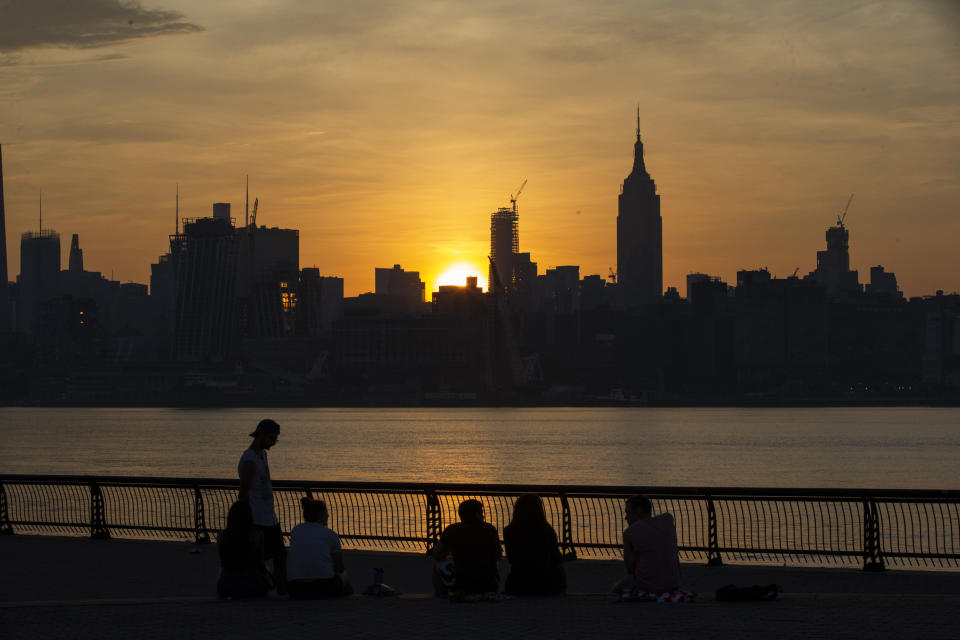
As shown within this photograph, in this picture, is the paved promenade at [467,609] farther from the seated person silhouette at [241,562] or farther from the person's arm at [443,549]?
the person's arm at [443,549]

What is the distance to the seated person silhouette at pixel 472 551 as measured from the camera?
15727 mm

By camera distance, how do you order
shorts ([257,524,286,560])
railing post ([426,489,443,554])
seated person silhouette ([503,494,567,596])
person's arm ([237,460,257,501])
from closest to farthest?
seated person silhouette ([503,494,567,596]), person's arm ([237,460,257,501]), shorts ([257,524,286,560]), railing post ([426,489,443,554])

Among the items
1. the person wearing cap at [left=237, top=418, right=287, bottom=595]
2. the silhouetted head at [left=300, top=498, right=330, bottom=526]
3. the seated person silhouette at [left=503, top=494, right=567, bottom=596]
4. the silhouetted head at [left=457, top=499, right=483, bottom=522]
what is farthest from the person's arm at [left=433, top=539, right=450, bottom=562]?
the person wearing cap at [left=237, top=418, right=287, bottom=595]

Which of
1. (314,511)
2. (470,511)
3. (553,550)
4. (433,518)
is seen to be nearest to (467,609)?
(470,511)

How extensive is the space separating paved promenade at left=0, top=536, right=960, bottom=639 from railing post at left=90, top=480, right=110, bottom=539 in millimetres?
4017

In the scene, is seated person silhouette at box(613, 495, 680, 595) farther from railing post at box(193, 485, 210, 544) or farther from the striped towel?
railing post at box(193, 485, 210, 544)

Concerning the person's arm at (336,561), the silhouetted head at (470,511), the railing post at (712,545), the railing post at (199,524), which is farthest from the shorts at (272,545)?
the railing post at (199,524)

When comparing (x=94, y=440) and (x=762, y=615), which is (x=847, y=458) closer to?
(x=94, y=440)

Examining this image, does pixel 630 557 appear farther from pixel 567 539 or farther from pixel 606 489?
pixel 606 489

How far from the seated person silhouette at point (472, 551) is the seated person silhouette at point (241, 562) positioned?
8.01ft

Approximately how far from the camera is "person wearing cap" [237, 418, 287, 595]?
53.0ft

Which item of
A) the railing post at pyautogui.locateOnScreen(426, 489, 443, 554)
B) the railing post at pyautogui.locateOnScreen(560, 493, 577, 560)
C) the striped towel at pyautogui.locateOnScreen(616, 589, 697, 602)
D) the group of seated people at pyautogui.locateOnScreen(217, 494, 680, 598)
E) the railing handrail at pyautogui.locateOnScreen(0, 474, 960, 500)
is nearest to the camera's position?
the striped towel at pyautogui.locateOnScreen(616, 589, 697, 602)

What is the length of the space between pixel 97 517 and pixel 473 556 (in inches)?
444

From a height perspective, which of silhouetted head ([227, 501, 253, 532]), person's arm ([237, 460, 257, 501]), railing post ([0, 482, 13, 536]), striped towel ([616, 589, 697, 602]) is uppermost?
person's arm ([237, 460, 257, 501])
